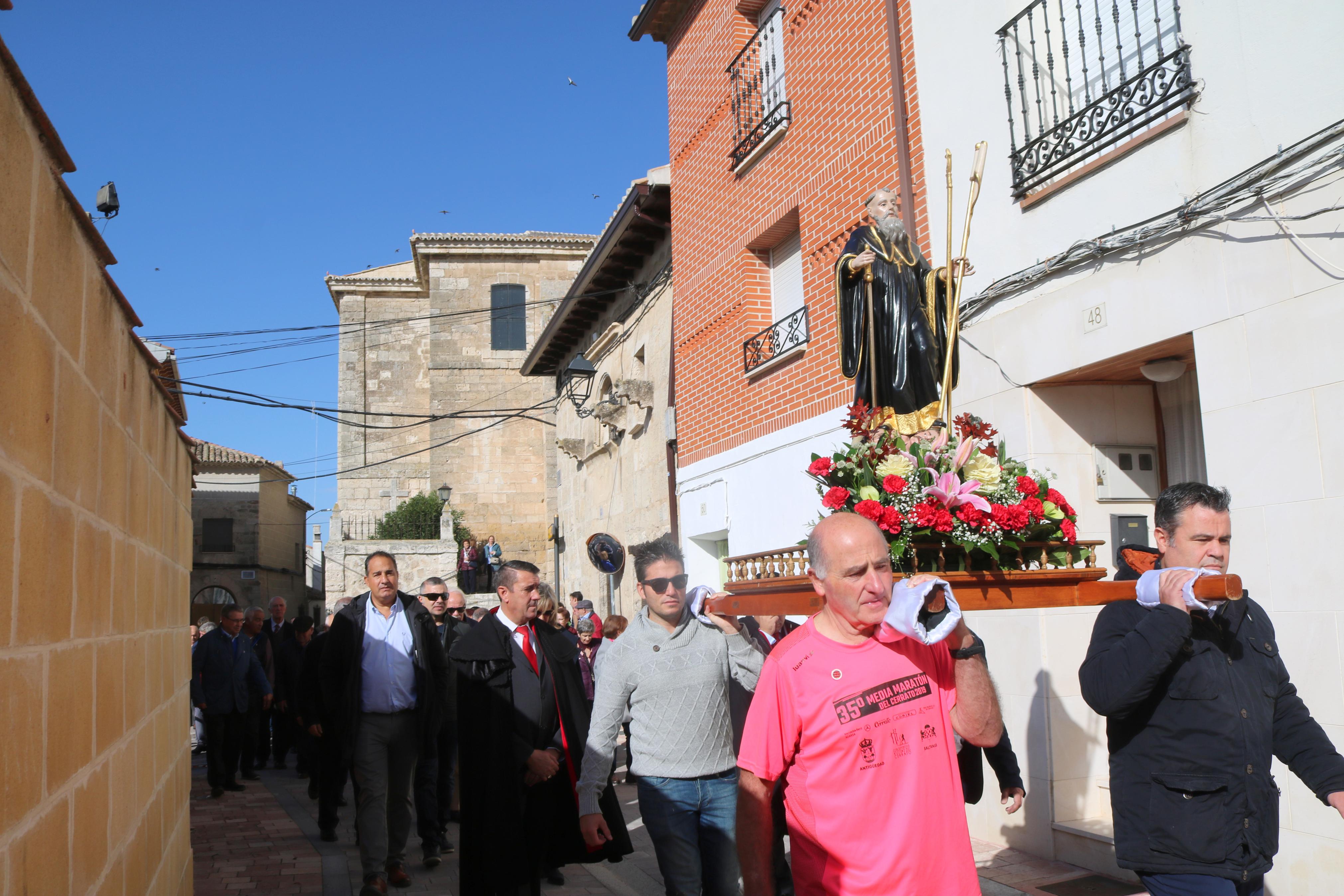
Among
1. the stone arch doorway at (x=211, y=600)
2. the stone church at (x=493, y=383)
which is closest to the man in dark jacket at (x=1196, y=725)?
the stone church at (x=493, y=383)

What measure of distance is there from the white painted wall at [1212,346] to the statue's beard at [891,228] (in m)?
1.66

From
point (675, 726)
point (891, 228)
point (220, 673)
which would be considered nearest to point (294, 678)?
point (220, 673)

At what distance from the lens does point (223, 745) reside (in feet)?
37.1

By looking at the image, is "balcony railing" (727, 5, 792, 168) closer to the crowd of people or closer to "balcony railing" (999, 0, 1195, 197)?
"balcony railing" (999, 0, 1195, 197)

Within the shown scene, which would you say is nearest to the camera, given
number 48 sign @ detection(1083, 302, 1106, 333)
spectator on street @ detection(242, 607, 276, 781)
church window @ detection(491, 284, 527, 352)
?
number 48 sign @ detection(1083, 302, 1106, 333)

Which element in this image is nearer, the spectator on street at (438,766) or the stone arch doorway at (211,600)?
the spectator on street at (438,766)

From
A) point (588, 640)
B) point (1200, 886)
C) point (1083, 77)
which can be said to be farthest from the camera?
point (588, 640)

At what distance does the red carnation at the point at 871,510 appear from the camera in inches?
147

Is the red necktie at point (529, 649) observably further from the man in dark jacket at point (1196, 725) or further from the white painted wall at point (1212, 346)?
the white painted wall at point (1212, 346)

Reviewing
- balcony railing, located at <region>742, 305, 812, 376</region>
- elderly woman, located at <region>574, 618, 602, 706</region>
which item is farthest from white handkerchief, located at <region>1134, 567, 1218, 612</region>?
elderly woman, located at <region>574, 618, 602, 706</region>

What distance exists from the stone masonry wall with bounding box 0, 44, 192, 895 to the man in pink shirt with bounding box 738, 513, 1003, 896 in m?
1.75

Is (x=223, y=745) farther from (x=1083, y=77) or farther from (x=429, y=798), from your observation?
(x=1083, y=77)

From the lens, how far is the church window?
122 feet

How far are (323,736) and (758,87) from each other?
757 centimetres
